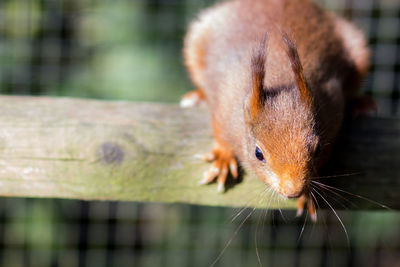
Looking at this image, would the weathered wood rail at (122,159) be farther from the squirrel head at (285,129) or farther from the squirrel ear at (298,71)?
the squirrel ear at (298,71)

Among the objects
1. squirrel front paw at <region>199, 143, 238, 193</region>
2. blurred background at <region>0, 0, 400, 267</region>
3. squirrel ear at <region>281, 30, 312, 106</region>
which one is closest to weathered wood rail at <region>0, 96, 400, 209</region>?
squirrel front paw at <region>199, 143, 238, 193</region>

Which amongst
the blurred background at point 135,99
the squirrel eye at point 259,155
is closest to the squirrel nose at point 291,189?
the squirrel eye at point 259,155

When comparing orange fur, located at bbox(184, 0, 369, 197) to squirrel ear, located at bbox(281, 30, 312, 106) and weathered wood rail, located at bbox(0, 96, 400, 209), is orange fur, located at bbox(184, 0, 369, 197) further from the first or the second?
weathered wood rail, located at bbox(0, 96, 400, 209)

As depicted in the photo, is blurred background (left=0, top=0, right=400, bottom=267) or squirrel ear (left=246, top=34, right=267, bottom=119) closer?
squirrel ear (left=246, top=34, right=267, bottom=119)

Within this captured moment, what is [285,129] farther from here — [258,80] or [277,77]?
[277,77]

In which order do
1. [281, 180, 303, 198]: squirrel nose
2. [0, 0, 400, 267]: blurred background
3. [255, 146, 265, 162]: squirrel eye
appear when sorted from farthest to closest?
[0, 0, 400, 267]: blurred background → [255, 146, 265, 162]: squirrel eye → [281, 180, 303, 198]: squirrel nose

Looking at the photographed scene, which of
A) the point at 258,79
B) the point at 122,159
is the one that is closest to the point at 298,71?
the point at 258,79

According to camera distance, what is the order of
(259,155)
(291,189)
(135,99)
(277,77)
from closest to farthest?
(291,189) < (259,155) < (277,77) < (135,99)
